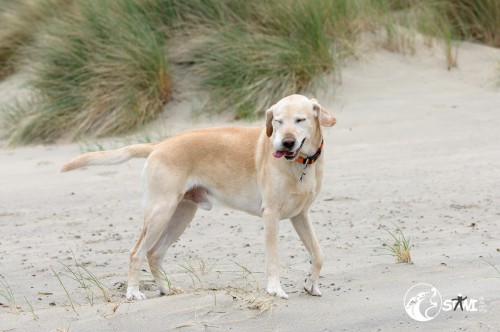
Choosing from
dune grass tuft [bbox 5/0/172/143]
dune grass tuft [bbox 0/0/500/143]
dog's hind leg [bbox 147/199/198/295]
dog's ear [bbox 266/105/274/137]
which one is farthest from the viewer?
dune grass tuft [bbox 5/0/172/143]

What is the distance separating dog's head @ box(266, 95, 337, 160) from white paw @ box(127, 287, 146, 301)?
135cm

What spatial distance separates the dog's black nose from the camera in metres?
5.27

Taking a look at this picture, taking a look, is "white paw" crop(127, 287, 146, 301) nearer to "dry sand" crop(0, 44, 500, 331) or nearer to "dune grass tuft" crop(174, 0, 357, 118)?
"dry sand" crop(0, 44, 500, 331)

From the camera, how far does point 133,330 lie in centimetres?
514

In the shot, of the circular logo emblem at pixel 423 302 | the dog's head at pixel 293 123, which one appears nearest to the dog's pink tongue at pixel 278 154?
the dog's head at pixel 293 123

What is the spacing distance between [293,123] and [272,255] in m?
0.84

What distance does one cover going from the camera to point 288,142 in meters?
5.27

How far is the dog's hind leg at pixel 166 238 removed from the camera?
20.5 feet

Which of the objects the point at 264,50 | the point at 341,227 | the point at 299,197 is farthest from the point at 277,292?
the point at 264,50

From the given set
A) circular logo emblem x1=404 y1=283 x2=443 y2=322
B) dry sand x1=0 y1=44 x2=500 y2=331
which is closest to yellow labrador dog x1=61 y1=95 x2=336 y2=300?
dry sand x1=0 y1=44 x2=500 y2=331

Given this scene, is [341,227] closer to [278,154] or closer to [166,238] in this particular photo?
[166,238]

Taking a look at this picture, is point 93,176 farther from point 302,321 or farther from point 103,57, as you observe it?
point 302,321

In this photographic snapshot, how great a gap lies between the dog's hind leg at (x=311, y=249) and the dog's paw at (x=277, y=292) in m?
0.20

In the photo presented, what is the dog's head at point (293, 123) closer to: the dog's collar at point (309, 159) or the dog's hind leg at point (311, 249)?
the dog's collar at point (309, 159)
